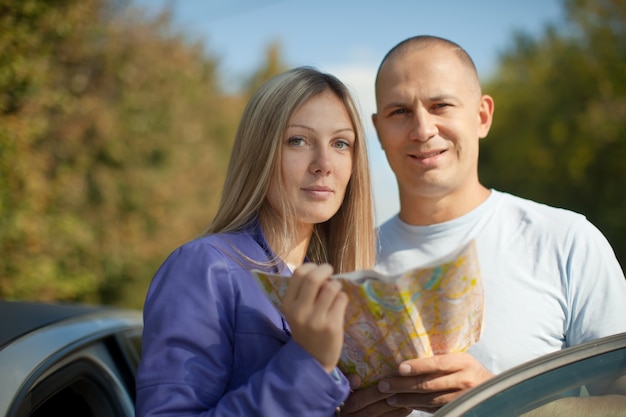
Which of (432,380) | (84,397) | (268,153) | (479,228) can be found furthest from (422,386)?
(84,397)

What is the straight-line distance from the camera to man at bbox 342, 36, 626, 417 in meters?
2.34

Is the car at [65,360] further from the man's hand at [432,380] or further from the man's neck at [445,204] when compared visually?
the man's neck at [445,204]

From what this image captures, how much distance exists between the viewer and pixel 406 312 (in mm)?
1529

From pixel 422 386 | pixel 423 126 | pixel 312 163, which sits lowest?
pixel 422 386

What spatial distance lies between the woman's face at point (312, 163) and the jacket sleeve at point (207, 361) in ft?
1.03

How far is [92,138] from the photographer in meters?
11.5

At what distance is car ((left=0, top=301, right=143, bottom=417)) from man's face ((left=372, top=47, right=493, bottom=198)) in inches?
52.8

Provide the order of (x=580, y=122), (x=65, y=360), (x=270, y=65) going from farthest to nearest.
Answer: (x=270, y=65) → (x=580, y=122) → (x=65, y=360)

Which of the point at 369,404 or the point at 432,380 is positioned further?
the point at 369,404

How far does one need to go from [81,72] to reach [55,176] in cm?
170

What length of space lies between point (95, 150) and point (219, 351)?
10467 millimetres

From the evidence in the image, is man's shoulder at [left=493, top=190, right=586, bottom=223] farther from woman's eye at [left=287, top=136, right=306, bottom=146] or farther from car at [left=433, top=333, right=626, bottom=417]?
woman's eye at [left=287, top=136, right=306, bottom=146]

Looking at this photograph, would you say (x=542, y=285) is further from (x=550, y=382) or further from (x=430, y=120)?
(x=550, y=382)

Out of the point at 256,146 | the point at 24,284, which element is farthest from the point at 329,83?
the point at 24,284
